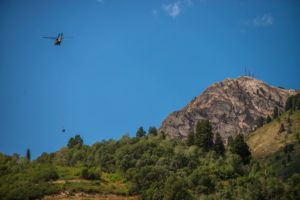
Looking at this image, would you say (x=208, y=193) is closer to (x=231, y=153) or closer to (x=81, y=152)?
(x=231, y=153)

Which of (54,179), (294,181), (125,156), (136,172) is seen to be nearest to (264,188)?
(294,181)

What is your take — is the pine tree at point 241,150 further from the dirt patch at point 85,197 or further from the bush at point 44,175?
the bush at point 44,175

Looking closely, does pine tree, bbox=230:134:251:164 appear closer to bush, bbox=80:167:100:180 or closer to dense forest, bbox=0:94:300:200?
dense forest, bbox=0:94:300:200

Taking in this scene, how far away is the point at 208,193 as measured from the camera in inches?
3814

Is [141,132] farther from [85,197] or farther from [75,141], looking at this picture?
[85,197]

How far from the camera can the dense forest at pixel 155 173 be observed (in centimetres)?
9494

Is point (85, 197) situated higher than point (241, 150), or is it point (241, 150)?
point (241, 150)

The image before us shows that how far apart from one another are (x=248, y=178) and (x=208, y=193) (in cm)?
1235

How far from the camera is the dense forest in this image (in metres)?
94.9

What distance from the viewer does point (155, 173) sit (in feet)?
335

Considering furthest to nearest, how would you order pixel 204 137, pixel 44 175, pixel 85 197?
pixel 204 137, pixel 44 175, pixel 85 197

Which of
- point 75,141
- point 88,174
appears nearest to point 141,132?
point 75,141

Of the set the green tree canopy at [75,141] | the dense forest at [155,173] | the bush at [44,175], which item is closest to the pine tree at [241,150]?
the dense forest at [155,173]

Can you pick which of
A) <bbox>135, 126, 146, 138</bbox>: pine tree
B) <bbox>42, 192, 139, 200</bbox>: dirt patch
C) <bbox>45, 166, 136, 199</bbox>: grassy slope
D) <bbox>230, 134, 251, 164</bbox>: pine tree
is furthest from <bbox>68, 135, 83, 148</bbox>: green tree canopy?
<bbox>42, 192, 139, 200</bbox>: dirt patch
